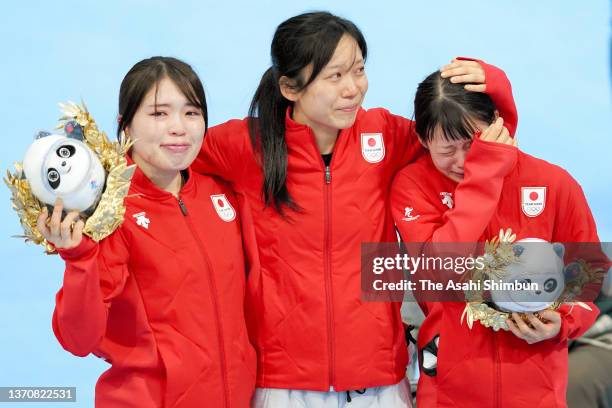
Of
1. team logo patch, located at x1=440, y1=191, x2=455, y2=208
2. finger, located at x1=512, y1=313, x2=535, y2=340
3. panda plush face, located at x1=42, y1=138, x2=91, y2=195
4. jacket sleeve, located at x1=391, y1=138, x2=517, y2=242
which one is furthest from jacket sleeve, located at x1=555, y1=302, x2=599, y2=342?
panda plush face, located at x1=42, y1=138, x2=91, y2=195

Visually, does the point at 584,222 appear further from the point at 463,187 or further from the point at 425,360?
the point at 425,360

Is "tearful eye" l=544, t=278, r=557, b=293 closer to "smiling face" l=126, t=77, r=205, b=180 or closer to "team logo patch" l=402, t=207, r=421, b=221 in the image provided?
"team logo patch" l=402, t=207, r=421, b=221

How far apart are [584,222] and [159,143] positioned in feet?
3.85

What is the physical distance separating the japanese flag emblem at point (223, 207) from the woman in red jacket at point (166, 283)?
97 mm

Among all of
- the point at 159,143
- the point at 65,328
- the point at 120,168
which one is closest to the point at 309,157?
the point at 159,143

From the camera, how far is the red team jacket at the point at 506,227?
2531mm

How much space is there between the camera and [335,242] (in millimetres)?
2717

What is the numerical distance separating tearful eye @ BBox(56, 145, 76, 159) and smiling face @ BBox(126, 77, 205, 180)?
298 mm

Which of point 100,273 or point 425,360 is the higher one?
point 100,273

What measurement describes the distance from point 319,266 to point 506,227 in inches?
21.0

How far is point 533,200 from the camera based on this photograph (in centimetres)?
260

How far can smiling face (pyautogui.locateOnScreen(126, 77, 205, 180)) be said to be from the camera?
99.8 inches

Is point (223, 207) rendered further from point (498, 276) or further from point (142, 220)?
point (498, 276)

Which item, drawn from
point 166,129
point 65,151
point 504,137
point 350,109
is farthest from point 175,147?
point 504,137
